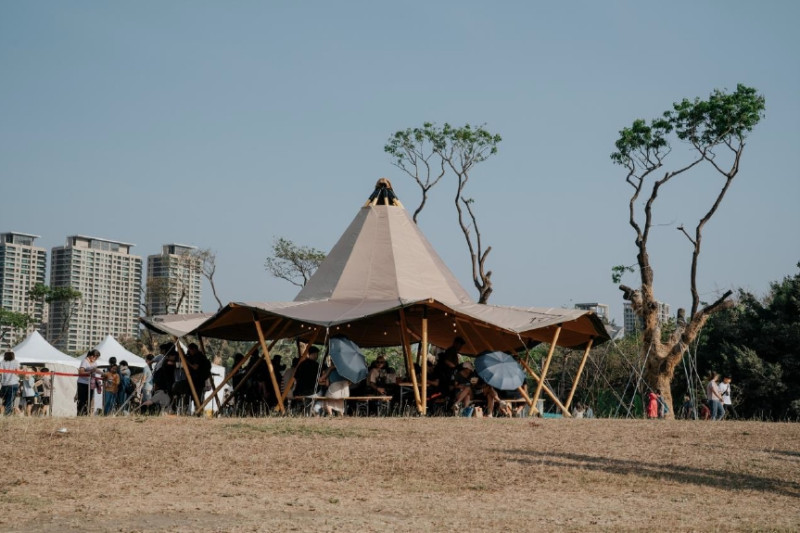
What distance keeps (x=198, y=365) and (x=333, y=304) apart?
9.81 feet

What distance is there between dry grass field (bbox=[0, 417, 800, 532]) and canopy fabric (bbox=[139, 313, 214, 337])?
4.18 metres

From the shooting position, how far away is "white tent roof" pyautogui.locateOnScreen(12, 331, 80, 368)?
29.9 metres

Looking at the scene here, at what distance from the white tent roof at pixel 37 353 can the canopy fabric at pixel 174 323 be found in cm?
1155

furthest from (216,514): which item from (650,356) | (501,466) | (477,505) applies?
(650,356)

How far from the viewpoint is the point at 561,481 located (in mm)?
11078

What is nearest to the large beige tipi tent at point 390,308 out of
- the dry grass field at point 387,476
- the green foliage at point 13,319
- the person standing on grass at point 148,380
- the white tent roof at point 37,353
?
the person standing on grass at point 148,380

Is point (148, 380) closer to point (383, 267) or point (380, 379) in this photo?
point (380, 379)

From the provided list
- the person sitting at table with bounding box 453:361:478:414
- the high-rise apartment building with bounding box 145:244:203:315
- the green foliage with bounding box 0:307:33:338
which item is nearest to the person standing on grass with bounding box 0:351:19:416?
the person sitting at table with bounding box 453:361:478:414

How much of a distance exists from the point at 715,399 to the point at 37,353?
20.7 m

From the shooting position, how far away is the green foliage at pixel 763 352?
30281mm

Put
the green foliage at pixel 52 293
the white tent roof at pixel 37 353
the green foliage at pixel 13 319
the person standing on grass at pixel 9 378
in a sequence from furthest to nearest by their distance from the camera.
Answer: the green foliage at pixel 52 293 < the green foliage at pixel 13 319 < the white tent roof at pixel 37 353 < the person standing on grass at pixel 9 378

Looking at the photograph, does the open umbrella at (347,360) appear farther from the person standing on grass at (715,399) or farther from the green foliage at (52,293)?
the green foliage at (52,293)

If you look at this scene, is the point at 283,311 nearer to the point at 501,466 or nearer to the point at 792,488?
the point at 501,466

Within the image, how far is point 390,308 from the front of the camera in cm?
1784
